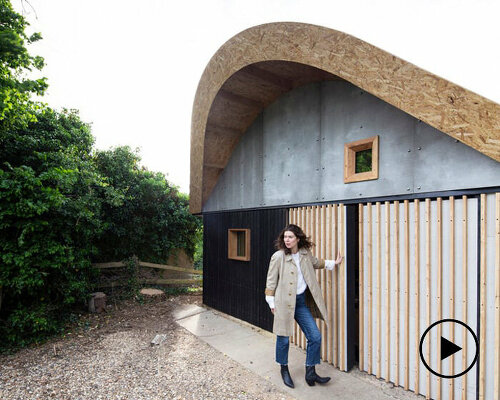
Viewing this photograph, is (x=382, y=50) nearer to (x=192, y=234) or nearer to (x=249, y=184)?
(x=249, y=184)

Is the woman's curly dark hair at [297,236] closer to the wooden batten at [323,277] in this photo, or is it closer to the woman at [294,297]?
the woman at [294,297]

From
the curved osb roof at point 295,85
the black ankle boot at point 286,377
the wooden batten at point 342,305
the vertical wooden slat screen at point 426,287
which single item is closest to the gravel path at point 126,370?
the black ankle boot at point 286,377

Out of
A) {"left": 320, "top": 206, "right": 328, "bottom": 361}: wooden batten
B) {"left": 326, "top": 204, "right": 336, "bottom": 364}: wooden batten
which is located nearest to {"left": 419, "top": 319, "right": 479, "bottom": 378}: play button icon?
{"left": 326, "top": 204, "right": 336, "bottom": 364}: wooden batten

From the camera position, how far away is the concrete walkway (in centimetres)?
347

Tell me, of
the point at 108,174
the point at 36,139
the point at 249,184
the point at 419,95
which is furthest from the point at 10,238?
the point at 419,95

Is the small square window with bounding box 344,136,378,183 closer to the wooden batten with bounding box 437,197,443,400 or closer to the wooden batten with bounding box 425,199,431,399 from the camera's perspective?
the wooden batten with bounding box 425,199,431,399

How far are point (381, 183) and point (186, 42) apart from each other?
159 inches

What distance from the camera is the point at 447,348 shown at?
3.06 meters

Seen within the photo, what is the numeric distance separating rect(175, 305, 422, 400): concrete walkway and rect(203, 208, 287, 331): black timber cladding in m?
0.31

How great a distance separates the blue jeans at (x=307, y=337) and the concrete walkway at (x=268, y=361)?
35 cm

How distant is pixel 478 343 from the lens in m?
2.88

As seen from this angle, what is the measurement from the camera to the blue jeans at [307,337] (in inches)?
140

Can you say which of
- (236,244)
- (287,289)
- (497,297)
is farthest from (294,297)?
(236,244)

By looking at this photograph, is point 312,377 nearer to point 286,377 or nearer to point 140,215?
point 286,377
